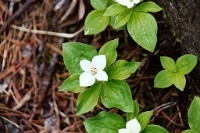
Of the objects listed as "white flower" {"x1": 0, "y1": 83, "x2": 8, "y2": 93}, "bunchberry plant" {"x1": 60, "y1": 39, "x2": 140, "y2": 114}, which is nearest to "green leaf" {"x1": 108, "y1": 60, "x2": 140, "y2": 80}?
"bunchberry plant" {"x1": 60, "y1": 39, "x2": 140, "y2": 114}

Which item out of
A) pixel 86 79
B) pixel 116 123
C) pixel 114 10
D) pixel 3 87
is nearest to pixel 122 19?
pixel 114 10

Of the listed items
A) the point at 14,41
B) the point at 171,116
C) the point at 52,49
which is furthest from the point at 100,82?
the point at 14,41

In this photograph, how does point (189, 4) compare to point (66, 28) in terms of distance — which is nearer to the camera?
point (189, 4)

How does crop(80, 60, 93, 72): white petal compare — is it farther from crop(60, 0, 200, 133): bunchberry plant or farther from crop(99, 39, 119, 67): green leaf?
crop(99, 39, 119, 67): green leaf

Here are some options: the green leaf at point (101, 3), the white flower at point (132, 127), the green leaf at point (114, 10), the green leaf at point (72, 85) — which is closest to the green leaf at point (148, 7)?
the green leaf at point (114, 10)

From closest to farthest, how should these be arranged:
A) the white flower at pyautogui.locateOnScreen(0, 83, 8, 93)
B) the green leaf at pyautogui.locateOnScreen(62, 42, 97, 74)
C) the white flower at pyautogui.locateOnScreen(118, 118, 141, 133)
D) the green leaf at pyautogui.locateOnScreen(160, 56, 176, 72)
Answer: the white flower at pyautogui.locateOnScreen(118, 118, 141, 133) < the green leaf at pyautogui.locateOnScreen(62, 42, 97, 74) < the green leaf at pyautogui.locateOnScreen(160, 56, 176, 72) < the white flower at pyautogui.locateOnScreen(0, 83, 8, 93)

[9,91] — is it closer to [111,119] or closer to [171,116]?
[111,119]
